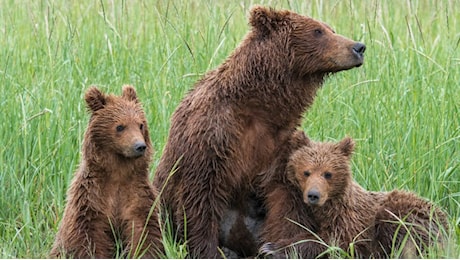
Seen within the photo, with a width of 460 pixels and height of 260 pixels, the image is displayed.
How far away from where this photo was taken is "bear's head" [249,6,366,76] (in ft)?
19.4

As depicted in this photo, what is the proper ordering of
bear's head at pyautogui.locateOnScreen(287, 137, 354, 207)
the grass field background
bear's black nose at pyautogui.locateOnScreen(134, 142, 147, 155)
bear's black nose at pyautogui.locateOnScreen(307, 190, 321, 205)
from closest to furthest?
1. bear's black nose at pyautogui.locateOnScreen(134, 142, 147, 155)
2. bear's black nose at pyautogui.locateOnScreen(307, 190, 321, 205)
3. bear's head at pyautogui.locateOnScreen(287, 137, 354, 207)
4. the grass field background

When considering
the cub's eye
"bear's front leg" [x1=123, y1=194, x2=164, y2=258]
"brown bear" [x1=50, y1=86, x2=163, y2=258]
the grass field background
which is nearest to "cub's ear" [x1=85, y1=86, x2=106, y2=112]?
"brown bear" [x1=50, y1=86, x2=163, y2=258]

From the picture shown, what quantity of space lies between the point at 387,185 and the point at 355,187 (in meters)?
0.84

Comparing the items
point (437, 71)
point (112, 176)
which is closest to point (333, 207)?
point (112, 176)

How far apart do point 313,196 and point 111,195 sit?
3.56 feet

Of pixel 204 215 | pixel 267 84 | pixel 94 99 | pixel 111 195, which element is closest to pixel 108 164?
pixel 111 195

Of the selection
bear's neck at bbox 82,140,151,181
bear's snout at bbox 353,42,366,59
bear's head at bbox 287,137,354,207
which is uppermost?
bear's snout at bbox 353,42,366,59

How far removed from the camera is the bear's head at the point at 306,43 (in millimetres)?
5902

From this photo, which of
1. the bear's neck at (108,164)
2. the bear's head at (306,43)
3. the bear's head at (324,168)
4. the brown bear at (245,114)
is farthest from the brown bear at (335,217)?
the bear's neck at (108,164)

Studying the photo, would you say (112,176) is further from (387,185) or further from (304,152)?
(387,185)

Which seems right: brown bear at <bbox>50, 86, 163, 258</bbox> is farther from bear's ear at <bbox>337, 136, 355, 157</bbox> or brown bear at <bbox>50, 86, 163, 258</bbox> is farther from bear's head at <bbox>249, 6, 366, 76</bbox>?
bear's ear at <bbox>337, 136, 355, 157</bbox>

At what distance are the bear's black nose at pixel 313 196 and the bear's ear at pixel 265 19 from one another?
1.00 m

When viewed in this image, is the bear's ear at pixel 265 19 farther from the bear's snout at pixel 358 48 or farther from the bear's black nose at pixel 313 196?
the bear's black nose at pixel 313 196

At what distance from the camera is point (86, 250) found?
18.0ft
